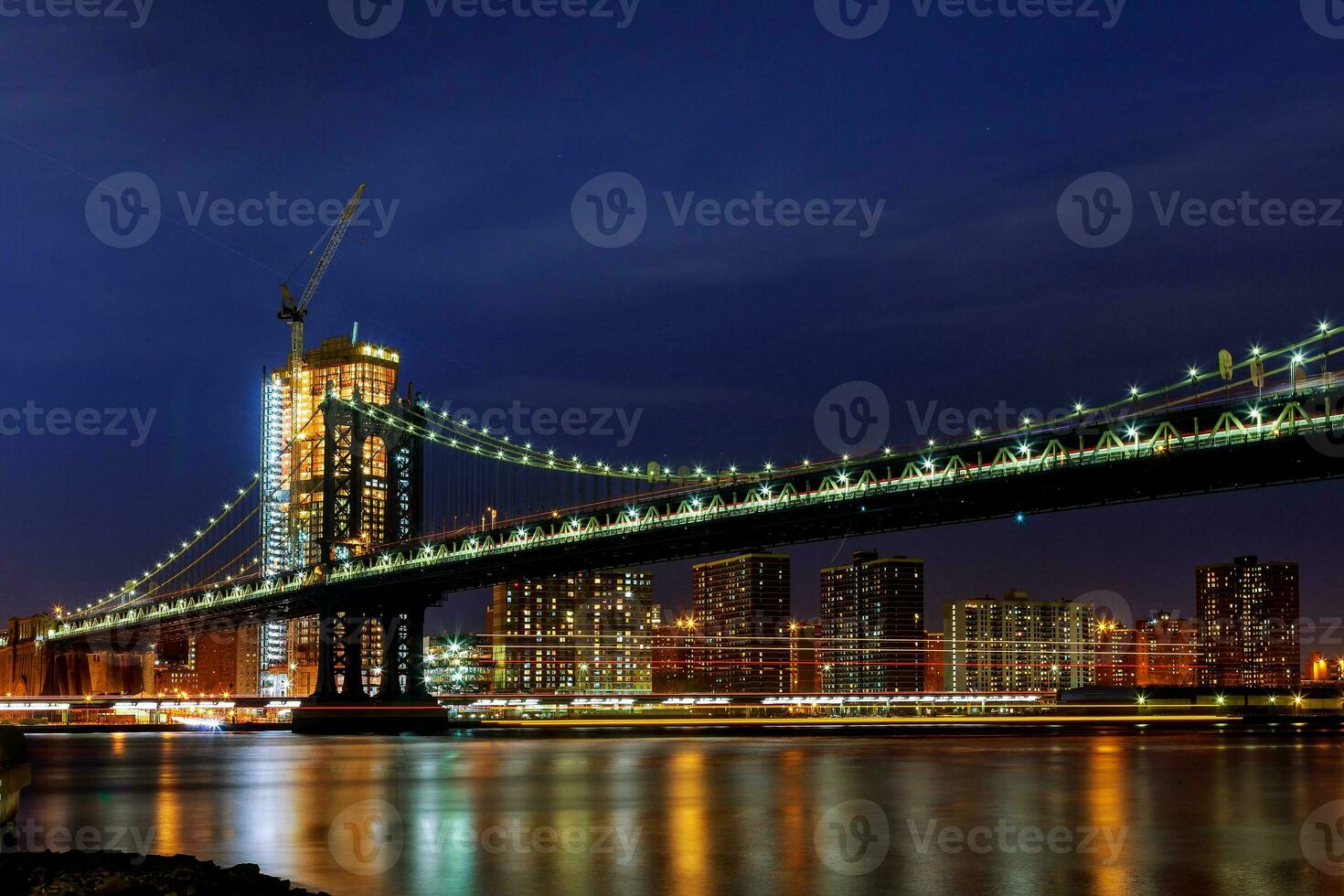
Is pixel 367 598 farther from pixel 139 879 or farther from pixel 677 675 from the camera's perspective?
pixel 677 675

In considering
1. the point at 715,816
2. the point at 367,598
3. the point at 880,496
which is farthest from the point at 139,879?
the point at 367,598

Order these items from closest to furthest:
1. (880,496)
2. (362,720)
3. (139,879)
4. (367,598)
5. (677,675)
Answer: (139,879), (880,496), (362,720), (367,598), (677,675)

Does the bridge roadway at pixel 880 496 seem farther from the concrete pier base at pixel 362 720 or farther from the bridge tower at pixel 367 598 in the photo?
the concrete pier base at pixel 362 720

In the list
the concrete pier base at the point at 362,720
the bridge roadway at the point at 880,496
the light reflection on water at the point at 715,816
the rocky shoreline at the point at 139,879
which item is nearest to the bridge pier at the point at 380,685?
the concrete pier base at the point at 362,720

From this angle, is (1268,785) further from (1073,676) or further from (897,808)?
(1073,676)

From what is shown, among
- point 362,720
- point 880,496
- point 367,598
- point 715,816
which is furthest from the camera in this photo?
point 367,598

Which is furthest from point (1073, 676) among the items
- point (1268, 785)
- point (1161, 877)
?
point (1161, 877)

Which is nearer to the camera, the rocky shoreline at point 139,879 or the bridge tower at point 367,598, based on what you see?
the rocky shoreline at point 139,879

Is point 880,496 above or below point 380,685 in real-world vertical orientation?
above
